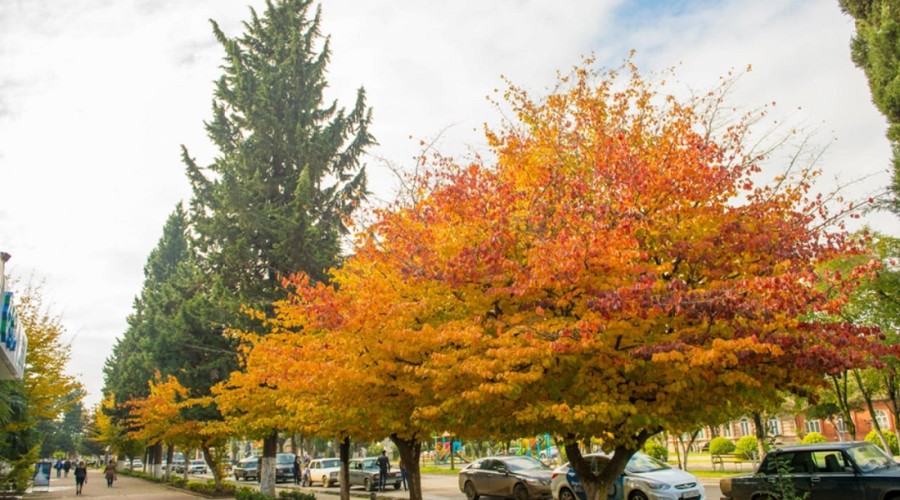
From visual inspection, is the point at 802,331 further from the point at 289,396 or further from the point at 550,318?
the point at 289,396

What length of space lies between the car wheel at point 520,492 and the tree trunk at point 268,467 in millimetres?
7662

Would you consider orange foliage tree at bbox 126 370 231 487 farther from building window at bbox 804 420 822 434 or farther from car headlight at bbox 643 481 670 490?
building window at bbox 804 420 822 434

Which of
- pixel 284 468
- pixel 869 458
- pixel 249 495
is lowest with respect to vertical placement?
pixel 284 468

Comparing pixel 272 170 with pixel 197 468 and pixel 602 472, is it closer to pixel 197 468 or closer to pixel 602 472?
pixel 602 472

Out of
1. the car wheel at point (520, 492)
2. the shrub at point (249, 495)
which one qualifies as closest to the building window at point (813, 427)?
the car wheel at point (520, 492)

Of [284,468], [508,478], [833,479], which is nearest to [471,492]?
[508,478]

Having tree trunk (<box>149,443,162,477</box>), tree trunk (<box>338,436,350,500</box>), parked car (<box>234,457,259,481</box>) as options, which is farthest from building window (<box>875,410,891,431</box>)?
tree trunk (<box>149,443,162,477</box>)

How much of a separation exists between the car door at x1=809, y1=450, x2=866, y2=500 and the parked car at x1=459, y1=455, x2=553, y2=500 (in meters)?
8.14

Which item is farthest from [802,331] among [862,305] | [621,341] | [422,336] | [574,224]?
[862,305]

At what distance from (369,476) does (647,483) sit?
17.3 m

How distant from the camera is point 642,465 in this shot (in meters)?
16.3

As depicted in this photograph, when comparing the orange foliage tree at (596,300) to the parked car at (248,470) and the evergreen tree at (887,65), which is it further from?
the parked car at (248,470)

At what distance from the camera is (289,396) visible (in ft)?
46.0

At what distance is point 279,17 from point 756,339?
941 inches
